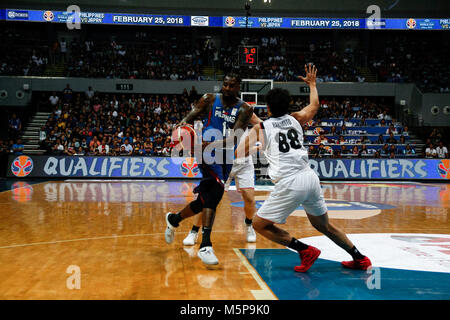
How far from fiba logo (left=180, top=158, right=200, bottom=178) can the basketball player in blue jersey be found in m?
13.1

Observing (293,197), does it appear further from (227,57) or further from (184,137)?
(227,57)

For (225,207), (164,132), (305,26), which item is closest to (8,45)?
(164,132)

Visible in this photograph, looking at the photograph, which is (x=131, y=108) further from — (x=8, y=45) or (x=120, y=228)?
(x=120, y=228)

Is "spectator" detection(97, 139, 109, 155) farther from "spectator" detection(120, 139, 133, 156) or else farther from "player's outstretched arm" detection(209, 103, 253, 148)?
"player's outstretched arm" detection(209, 103, 253, 148)

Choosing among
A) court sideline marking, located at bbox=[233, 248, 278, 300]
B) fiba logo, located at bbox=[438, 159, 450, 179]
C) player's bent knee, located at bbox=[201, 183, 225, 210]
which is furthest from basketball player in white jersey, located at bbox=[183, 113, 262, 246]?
fiba logo, located at bbox=[438, 159, 450, 179]

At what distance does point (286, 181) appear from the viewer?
14.3 ft

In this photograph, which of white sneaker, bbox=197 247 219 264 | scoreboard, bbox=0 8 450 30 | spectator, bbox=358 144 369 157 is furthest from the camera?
scoreboard, bbox=0 8 450 30

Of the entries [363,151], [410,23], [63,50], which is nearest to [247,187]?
[363,151]

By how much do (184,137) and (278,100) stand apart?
1292 mm

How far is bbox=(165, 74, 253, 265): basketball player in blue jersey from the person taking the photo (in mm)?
5023

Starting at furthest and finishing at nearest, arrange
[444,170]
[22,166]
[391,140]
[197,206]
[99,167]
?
[391,140]
[444,170]
[99,167]
[22,166]
[197,206]

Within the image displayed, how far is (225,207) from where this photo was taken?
9992mm

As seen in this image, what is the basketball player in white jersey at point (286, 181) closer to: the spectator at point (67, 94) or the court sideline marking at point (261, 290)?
the court sideline marking at point (261, 290)
